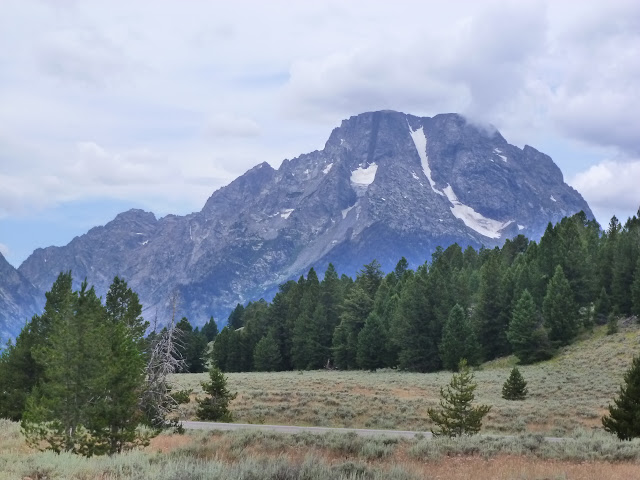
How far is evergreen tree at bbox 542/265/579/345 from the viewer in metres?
58.6

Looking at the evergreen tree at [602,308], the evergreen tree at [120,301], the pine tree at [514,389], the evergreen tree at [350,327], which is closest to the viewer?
the pine tree at [514,389]

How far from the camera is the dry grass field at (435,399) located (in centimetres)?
2709

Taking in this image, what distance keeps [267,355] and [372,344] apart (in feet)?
54.5

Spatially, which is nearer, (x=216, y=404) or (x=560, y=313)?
(x=216, y=404)

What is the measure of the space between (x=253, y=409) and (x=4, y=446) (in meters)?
18.2

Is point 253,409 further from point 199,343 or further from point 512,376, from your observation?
point 199,343

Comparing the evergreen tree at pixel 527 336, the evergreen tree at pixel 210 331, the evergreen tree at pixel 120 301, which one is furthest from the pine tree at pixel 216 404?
the evergreen tree at pixel 210 331

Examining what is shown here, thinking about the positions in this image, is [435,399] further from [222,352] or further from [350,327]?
[222,352]

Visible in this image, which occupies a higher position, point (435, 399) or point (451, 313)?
point (451, 313)

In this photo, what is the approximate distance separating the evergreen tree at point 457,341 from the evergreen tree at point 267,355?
25712 mm

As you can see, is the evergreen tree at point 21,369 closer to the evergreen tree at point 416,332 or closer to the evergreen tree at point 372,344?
the evergreen tree at point 372,344

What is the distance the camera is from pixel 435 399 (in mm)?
35312

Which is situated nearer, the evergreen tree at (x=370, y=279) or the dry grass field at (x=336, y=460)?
the dry grass field at (x=336, y=460)

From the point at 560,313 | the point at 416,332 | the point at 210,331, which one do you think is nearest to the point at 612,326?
the point at 560,313
